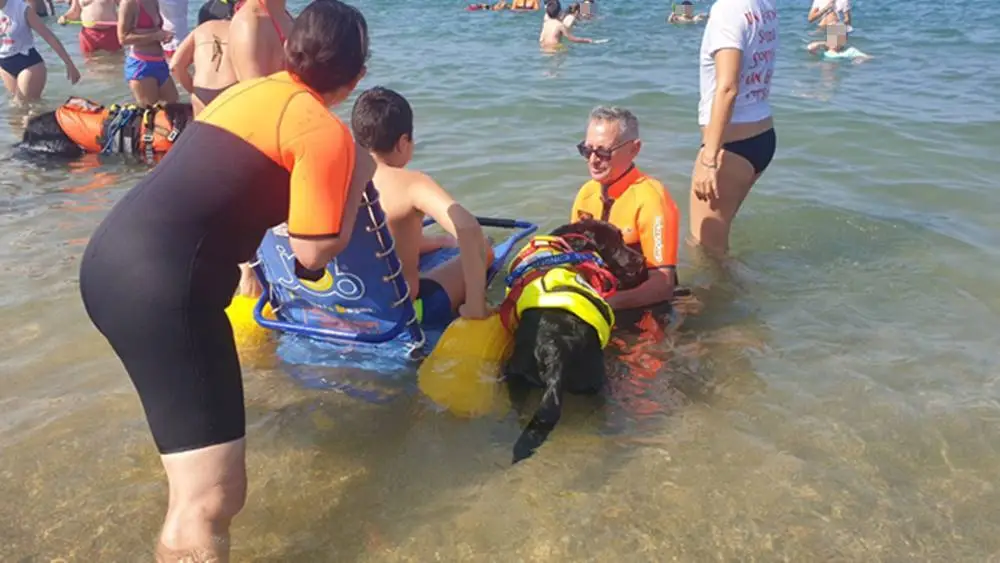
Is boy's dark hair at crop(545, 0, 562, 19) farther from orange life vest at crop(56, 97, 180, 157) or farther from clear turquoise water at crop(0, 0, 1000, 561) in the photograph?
orange life vest at crop(56, 97, 180, 157)

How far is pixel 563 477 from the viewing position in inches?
128

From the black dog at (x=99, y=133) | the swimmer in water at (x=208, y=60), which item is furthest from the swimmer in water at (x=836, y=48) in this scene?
the swimmer in water at (x=208, y=60)

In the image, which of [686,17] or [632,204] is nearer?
[632,204]

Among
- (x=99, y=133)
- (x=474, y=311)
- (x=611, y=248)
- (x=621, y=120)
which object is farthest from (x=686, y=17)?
(x=474, y=311)

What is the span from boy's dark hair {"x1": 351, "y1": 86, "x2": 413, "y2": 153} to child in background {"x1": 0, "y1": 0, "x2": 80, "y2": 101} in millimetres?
6877

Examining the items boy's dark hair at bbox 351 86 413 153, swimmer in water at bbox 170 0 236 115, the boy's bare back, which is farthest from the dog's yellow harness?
swimmer in water at bbox 170 0 236 115

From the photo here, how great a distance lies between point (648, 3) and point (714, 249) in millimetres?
19220

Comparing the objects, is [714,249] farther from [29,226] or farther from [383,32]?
[383,32]

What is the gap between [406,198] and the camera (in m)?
3.55

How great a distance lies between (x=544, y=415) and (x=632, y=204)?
146 centimetres

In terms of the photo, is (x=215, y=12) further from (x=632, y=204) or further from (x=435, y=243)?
(x=632, y=204)

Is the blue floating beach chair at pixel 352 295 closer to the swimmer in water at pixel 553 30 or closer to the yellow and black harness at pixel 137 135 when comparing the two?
the yellow and black harness at pixel 137 135

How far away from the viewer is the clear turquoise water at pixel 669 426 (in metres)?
2.95

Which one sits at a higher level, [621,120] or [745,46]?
[745,46]
